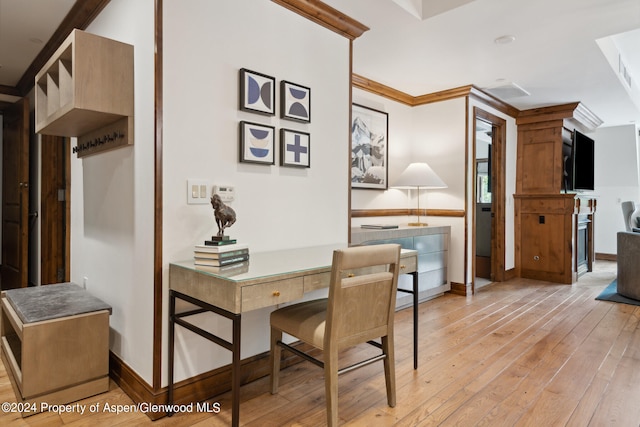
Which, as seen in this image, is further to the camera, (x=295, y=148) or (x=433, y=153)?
(x=433, y=153)

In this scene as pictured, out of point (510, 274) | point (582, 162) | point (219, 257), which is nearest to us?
point (219, 257)

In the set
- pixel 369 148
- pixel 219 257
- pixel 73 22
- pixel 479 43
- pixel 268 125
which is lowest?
pixel 219 257

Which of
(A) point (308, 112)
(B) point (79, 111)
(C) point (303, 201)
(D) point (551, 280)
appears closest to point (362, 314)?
(C) point (303, 201)

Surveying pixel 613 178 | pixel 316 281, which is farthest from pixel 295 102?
pixel 613 178

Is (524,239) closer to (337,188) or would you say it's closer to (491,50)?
(491,50)

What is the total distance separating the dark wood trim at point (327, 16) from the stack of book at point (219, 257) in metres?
1.56

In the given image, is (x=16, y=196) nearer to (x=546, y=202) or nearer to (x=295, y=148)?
(x=295, y=148)

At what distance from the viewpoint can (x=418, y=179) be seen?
13.3 feet

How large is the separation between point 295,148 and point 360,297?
1114 millimetres

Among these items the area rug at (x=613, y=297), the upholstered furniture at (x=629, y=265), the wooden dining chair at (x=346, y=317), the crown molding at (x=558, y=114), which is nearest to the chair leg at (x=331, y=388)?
the wooden dining chair at (x=346, y=317)

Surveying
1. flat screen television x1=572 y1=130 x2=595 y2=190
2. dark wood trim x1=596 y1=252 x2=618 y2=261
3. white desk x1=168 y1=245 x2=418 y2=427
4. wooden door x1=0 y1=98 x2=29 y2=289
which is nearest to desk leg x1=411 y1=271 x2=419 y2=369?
white desk x1=168 y1=245 x2=418 y2=427

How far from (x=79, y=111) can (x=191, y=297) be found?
43.5 inches

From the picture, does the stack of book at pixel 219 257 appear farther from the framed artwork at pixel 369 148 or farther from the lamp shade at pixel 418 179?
the lamp shade at pixel 418 179

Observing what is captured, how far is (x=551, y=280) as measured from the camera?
5168mm
